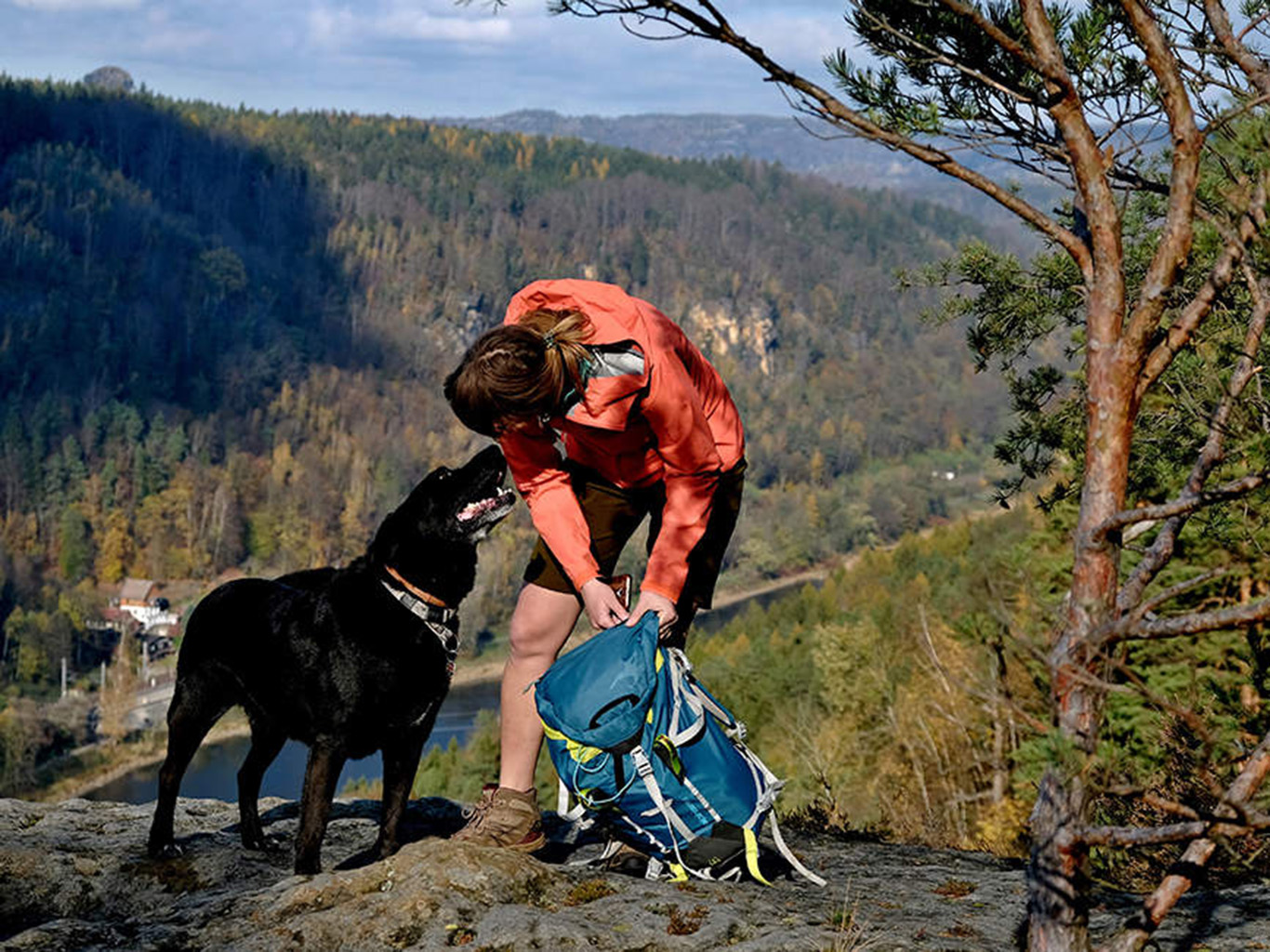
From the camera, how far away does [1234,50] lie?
4.07 m

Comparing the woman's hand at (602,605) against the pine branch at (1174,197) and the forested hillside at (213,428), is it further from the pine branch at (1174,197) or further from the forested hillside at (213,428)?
the forested hillside at (213,428)

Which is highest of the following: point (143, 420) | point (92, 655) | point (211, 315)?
point (211, 315)

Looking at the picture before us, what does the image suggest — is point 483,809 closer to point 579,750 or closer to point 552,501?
point 579,750

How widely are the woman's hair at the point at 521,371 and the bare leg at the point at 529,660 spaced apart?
2.80 feet

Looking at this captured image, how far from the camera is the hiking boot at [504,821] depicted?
4539 millimetres

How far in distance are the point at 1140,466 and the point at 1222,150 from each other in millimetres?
1677

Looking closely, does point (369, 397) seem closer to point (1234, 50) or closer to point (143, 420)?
point (143, 420)

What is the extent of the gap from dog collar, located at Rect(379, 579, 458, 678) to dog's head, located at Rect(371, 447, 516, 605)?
0.05m

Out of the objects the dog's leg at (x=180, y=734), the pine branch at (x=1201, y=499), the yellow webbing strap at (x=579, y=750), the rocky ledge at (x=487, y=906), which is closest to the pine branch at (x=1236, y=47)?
the pine branch at (x=1201, y=499)

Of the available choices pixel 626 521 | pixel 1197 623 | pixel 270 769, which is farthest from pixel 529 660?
pixel 270 769

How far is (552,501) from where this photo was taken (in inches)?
173

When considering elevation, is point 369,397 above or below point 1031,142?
below

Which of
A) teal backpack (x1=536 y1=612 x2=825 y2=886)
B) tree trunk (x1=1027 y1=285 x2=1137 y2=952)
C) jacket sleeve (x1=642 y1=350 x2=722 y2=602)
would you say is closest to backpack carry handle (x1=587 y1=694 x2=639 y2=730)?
teal backpack (x1=536 y1=612 x2=825 y2=886)

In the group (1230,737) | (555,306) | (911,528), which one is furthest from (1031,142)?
(911,528)
